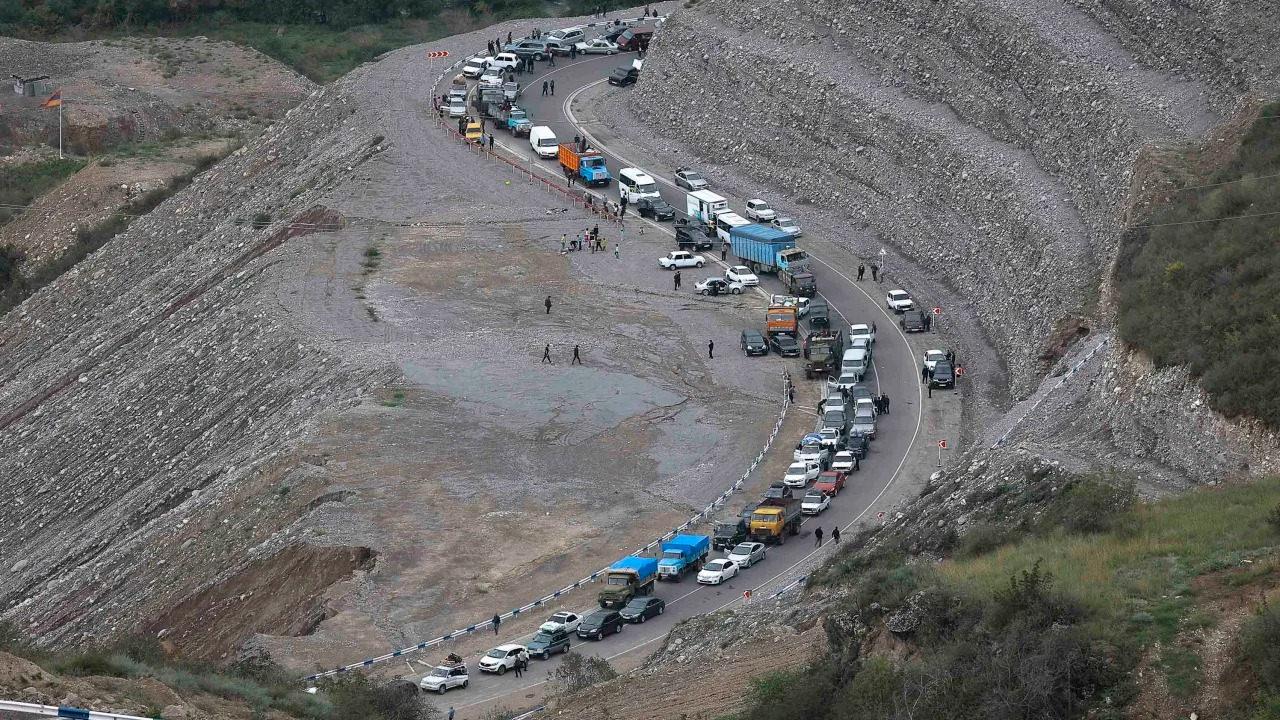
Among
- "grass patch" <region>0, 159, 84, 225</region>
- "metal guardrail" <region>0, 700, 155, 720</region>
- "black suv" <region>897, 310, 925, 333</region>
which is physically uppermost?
"metal guardrail" <region>0, 700, 155, 720</region>

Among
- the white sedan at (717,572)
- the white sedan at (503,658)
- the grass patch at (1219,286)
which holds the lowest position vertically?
the white sedan at (503,658)

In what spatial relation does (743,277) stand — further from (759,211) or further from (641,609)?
(641,609)

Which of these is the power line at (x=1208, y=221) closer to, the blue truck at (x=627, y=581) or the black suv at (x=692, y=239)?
the blue truck at (x=627, y=581)

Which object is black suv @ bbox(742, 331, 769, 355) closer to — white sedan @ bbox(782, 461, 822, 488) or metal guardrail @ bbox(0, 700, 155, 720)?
white sedan @ bbox(782, 461, 822, 488)

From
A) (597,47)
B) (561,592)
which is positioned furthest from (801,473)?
(597,47)

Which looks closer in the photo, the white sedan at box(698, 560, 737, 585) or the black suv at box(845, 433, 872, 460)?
the white sedan at box(698, 560, 737, 585)

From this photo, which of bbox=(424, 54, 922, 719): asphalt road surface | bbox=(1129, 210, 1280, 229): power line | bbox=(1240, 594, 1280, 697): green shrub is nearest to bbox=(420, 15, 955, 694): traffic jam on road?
bbox=(424, 54, 922, 719): asphalt road surface

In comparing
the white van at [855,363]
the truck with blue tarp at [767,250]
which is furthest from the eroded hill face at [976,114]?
the white van at [855,363]
